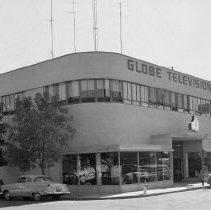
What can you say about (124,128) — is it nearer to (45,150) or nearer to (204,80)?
(45,150)

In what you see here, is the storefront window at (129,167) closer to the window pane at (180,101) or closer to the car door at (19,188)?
the car door at (19,188)

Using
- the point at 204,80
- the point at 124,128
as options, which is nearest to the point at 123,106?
the point at 124,128

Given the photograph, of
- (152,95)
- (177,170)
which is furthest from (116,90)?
(177,170)

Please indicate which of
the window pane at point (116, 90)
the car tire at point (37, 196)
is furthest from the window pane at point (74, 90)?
the car tire at point (37, 196)

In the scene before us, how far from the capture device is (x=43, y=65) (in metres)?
38.3

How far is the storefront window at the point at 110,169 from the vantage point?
31781mm

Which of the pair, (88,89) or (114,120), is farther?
(88,89)

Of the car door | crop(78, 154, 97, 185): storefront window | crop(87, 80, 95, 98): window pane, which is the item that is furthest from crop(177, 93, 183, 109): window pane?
the car door

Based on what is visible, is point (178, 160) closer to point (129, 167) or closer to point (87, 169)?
point (129, 167)

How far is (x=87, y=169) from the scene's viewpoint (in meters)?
33.1

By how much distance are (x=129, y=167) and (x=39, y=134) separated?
21.7 ft

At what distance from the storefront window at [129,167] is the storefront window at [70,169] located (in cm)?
378

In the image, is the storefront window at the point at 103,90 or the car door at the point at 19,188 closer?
the car door at the point at 19,188

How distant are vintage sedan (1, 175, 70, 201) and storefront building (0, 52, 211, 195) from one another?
15.9 feet
